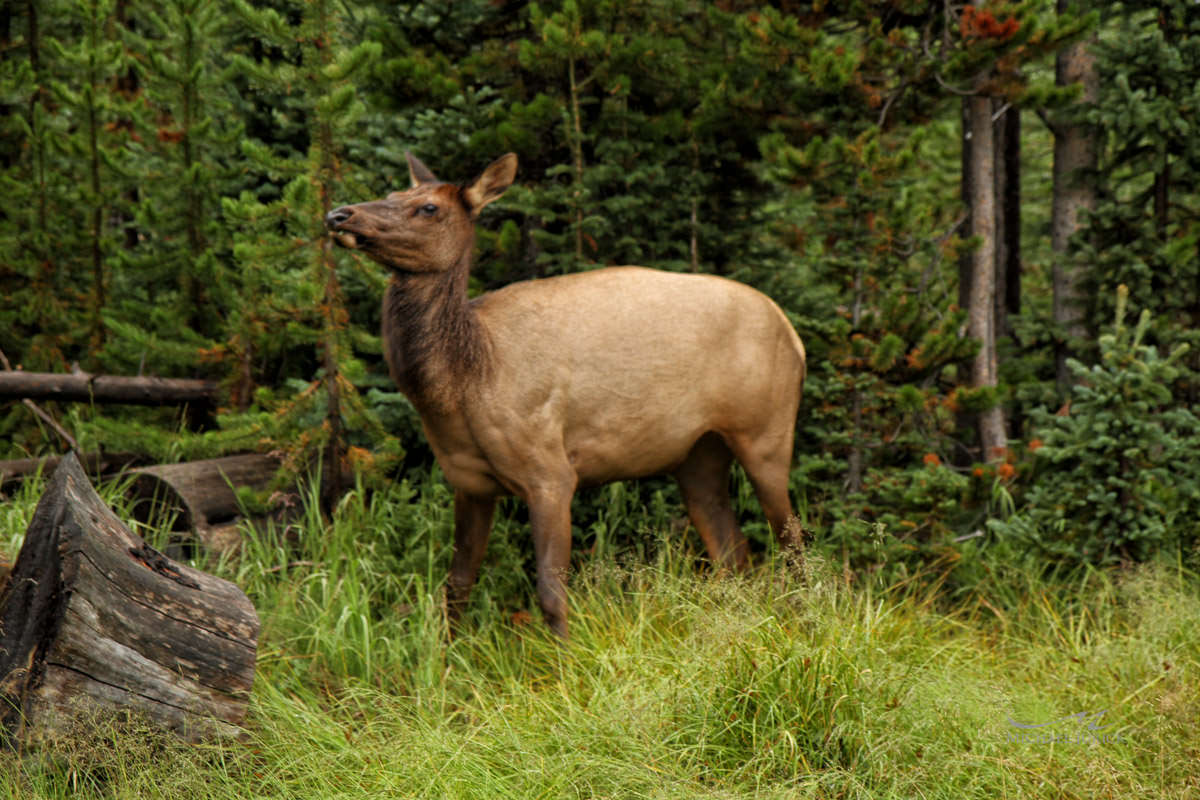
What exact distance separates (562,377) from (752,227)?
3.04m

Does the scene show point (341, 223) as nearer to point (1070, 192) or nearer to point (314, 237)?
point (314, 237)

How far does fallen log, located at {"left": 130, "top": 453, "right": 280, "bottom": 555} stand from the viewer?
6.57 metres

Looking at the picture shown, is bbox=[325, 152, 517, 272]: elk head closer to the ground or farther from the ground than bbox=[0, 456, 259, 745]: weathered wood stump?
farther from the ground

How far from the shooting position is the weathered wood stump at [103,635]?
3689 millimetres

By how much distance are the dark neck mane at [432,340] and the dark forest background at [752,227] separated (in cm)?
117

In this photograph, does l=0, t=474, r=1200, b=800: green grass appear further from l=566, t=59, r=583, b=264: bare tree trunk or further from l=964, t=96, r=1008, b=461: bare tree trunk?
l=566, t=59, r=583, b=264: bare tree trunk

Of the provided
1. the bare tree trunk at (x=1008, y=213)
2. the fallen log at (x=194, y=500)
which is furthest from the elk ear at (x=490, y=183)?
the bare tree trunk at (x=1008, y=213)

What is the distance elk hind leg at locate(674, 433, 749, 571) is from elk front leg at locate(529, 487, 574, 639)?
49.4 inches

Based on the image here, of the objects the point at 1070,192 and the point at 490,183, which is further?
the point at 1070,192

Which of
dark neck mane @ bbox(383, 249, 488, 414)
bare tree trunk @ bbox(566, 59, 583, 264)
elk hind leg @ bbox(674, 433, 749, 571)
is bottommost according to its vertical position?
elk hind leg @ bbox(674, 433, 749, 571)

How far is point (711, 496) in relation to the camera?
641cm

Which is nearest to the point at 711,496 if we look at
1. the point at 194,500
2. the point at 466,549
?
the point at 466,549

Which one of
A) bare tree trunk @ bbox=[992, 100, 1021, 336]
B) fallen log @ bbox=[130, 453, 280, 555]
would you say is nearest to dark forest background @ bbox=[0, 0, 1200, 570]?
fallen log @ bbox=[130, 453, 280, 555]

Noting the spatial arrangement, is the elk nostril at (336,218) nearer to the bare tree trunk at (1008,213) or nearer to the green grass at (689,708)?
the green grass at (689,708)
